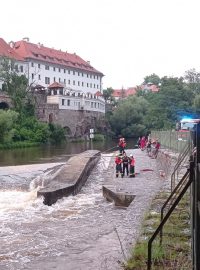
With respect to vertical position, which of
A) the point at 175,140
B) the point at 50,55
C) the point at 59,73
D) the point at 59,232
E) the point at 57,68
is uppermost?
the point at 50,55

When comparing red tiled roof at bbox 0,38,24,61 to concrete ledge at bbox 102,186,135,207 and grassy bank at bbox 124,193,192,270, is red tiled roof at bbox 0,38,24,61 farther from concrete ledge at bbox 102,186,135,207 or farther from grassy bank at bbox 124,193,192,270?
grassy bank at bbox 124,193,192,270

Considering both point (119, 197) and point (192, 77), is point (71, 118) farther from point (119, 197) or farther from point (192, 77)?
point (119, 197)

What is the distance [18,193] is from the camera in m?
20.1

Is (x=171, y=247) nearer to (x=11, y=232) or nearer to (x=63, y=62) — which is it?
(x=11, y=232)

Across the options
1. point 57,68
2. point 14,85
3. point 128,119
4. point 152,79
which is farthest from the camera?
point 152,79

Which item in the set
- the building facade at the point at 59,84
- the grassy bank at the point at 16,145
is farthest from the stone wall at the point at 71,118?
the grassy bank at the point at 16,145

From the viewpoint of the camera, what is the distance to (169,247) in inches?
321

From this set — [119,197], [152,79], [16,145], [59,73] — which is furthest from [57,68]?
[119,197]

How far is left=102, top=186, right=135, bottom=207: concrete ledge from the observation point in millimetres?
15966

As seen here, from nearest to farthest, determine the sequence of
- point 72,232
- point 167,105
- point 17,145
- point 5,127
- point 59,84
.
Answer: point 72,232
point 5,127
point 17,145
point 167,105
point 59,84

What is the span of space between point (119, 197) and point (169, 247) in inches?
319

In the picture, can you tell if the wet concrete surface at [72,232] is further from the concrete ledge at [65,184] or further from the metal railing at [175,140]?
the metal railing at [175,140]

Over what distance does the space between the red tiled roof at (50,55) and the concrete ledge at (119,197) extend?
80.1m

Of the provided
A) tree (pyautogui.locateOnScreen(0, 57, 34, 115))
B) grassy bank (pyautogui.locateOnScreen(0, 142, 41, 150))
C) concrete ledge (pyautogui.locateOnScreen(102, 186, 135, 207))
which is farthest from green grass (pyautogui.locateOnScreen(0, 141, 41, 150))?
concrete ledge (pyautogui.locateOnScreen(102, 186, 135, 207))
